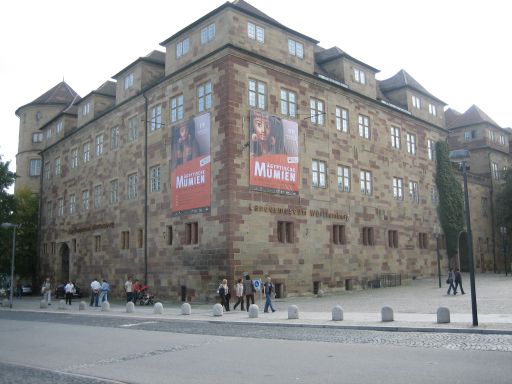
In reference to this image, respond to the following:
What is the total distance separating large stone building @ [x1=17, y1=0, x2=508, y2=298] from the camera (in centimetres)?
2819

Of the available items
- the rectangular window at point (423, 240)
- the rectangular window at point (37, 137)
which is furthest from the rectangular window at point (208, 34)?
the rectangular window at point (37, 137)

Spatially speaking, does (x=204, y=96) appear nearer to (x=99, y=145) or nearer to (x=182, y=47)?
(x=182, y=47)

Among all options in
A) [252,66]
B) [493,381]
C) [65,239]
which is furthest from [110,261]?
[493,381]

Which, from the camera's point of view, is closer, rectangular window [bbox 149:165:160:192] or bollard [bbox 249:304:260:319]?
bollard [bbox 249:304:260:319]

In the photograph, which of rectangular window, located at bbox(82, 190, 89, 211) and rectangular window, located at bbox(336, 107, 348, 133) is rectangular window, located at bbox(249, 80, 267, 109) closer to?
rectangular window, located at bbox(336, 107, 348, 133)

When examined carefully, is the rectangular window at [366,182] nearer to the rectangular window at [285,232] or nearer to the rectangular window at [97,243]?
the rectangular window at [285,232]

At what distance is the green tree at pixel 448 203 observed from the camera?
44.3m

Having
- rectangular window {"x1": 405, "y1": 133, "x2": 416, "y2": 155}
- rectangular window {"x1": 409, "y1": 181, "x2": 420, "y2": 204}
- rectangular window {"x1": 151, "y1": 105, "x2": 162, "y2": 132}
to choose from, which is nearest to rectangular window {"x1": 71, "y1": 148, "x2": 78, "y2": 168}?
rectangular window {"x1": 151, "y1": 105, "x2": 162, "y2": 132}

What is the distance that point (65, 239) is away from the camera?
148ft

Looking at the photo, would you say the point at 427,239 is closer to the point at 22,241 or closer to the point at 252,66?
the point at 252,66

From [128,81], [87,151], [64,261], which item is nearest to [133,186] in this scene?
[128,81]

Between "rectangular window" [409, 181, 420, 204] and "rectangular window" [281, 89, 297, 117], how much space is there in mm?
14745

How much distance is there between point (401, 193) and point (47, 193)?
33.0 metres

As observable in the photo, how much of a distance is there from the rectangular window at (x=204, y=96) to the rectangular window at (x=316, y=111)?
6803mm
